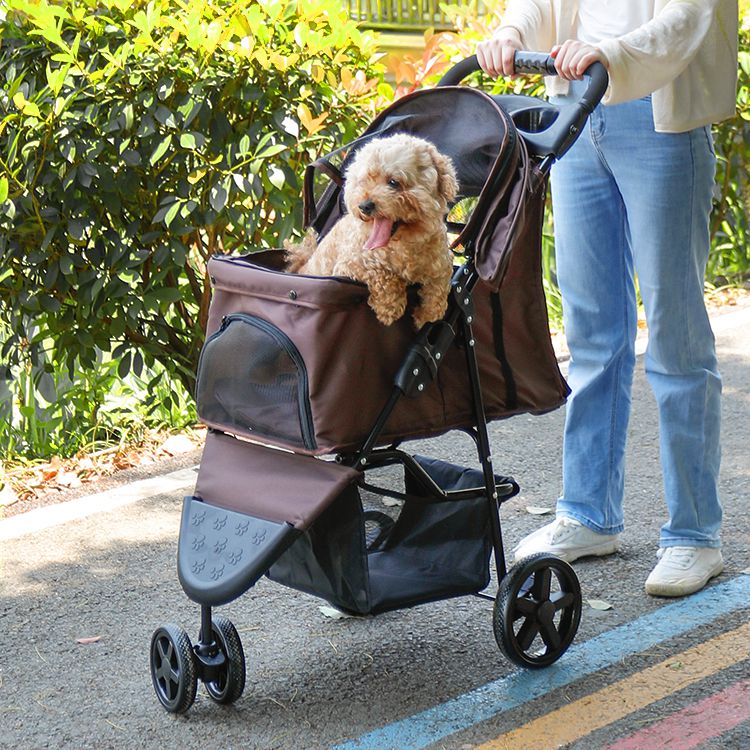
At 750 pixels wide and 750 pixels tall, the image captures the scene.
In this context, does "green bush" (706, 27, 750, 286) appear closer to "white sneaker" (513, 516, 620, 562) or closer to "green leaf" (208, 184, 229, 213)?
"green leaf" (208, 184, 229, 213)

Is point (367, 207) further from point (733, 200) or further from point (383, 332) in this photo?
point (733, 200)

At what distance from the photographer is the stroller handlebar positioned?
3221 mm

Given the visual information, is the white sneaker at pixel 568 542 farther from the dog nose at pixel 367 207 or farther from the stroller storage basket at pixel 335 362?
the dog nose at pixel 367 207

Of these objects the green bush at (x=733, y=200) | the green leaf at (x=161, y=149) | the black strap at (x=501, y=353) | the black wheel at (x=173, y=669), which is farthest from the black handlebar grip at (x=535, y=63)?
the green bush at (x=733, y=200)

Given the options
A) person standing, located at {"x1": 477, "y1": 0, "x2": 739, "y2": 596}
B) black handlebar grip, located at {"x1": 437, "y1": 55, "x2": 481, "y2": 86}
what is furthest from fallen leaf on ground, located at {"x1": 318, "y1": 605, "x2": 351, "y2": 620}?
black handlebar grip, located at {"x1": 437, "y1": 55, "x2": 481, "y2": 86}

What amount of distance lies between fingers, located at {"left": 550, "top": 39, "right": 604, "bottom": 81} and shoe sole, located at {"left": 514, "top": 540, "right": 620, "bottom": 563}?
157cm

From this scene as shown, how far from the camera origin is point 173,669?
3092 millimetres

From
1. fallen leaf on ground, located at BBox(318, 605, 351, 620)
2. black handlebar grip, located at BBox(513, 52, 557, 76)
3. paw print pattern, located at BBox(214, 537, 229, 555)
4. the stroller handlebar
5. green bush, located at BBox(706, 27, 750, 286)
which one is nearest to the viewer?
paw print pattern, located at BBox(214, 537, 229, 555)

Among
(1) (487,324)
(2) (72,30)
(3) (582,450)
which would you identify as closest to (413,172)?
(1) (487,324)

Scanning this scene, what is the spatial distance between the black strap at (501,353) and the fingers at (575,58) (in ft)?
2.13

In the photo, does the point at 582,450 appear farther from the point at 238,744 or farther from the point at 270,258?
the point at 238,744

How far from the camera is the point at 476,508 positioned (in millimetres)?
3301

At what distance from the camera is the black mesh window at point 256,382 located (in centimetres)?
292

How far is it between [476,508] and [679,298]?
0.95 metres
